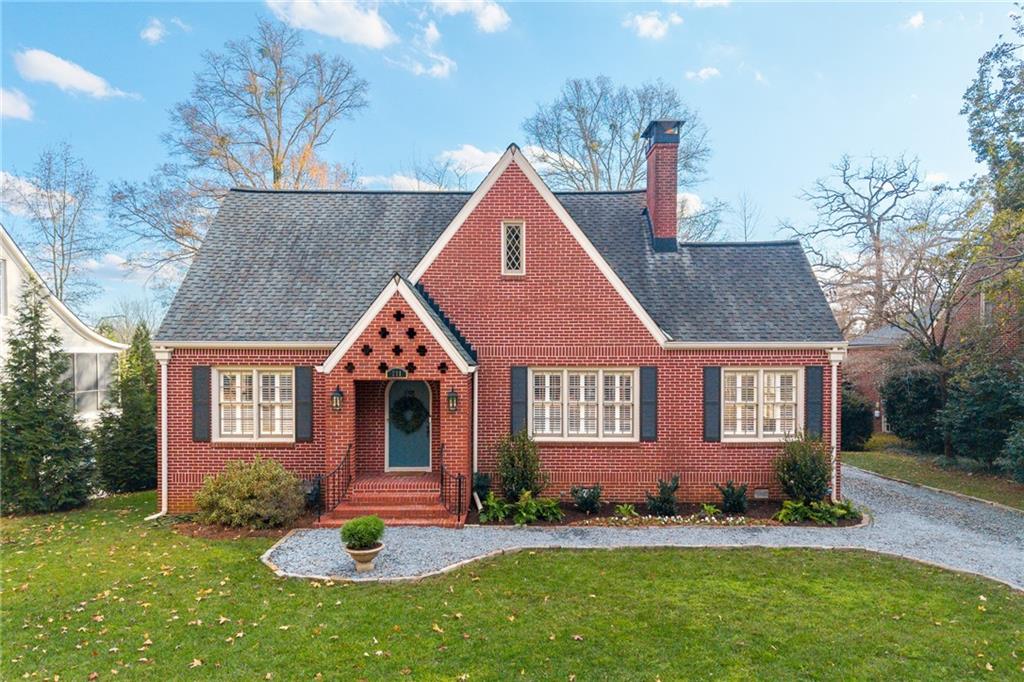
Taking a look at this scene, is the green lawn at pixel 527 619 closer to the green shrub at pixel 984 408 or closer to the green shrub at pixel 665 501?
the green shrub at pixel 665 501

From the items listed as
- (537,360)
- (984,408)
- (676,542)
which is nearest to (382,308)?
(537,360)

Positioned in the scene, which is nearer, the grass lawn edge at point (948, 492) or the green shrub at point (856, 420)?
the grass lawn edge at point (948, 492)

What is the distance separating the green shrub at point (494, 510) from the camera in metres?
10.6

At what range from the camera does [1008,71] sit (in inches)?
606

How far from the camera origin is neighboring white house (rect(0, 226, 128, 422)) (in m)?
15.3

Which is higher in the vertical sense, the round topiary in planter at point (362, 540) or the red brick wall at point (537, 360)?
the red brick wall at point (537, 360)

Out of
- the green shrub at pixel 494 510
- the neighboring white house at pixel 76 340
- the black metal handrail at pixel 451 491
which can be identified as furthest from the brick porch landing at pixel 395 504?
the neighboring white house at pixel 76 340

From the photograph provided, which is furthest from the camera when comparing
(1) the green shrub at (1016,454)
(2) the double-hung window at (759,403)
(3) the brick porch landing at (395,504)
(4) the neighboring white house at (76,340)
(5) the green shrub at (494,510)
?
(4) the neighboring white house at (76,340)

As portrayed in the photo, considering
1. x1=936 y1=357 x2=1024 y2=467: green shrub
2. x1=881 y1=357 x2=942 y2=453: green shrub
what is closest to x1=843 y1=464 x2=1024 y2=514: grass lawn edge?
x1=936 y1=357 x2=1024 y2=467: green shrub

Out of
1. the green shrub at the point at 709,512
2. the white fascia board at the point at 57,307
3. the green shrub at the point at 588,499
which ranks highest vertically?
the white fascia board at the point at 57,307

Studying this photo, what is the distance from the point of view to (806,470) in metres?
11.1

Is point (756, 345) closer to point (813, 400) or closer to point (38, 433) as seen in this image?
point (813, 400)

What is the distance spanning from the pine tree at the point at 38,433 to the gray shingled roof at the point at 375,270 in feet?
10.6

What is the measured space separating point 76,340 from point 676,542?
20212 mm
